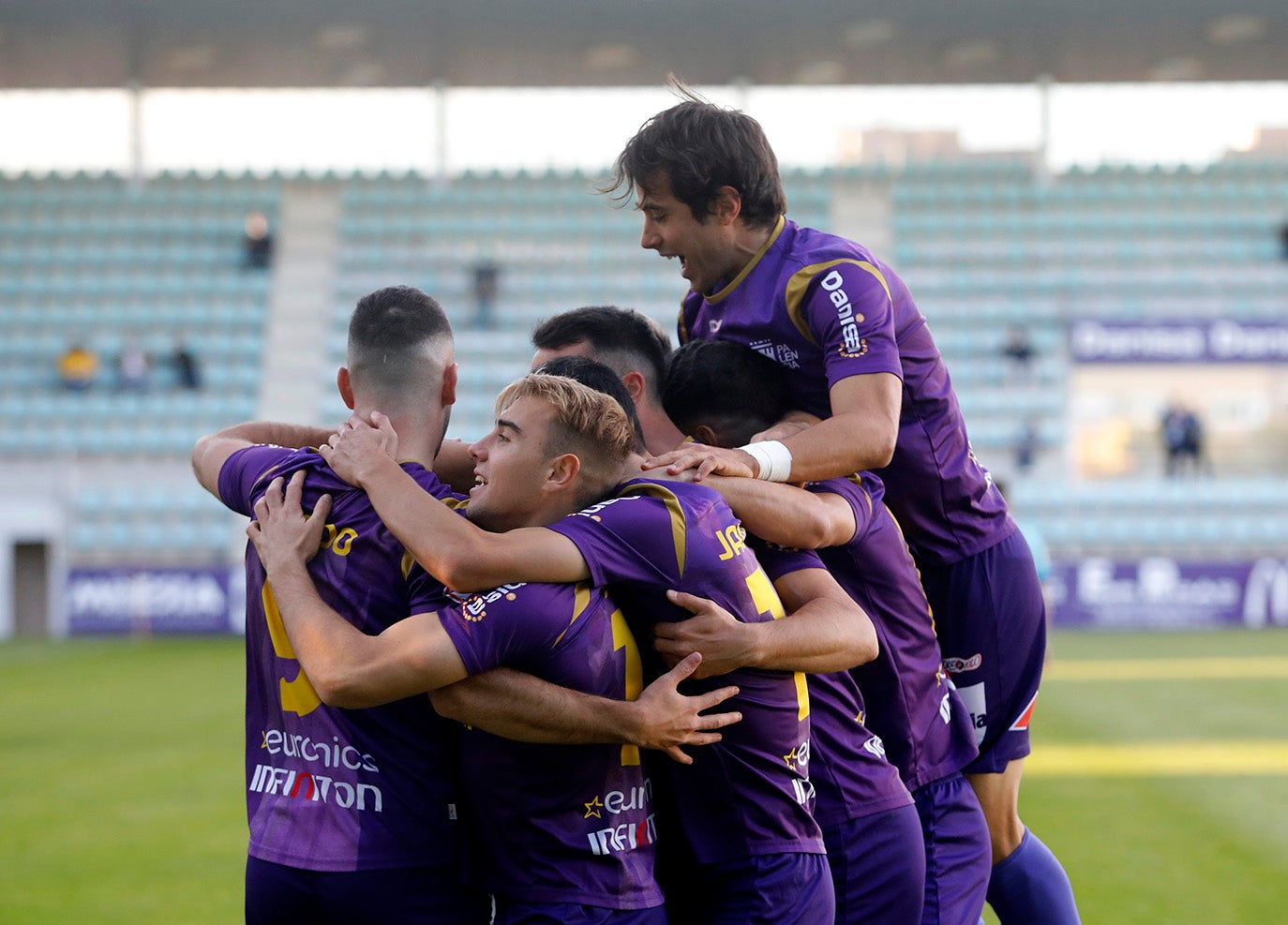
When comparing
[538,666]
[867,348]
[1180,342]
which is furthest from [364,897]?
[1180,342]

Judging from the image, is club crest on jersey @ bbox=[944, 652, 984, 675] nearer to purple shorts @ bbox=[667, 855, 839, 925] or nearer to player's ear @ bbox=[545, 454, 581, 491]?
purple shorts @ bbox=[667, 855, 839, 925]

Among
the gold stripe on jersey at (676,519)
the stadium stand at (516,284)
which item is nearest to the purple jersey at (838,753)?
the gold stripe on jersey at (676,519)

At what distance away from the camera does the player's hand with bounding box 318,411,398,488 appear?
2582mm

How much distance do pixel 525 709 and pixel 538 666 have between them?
8cm

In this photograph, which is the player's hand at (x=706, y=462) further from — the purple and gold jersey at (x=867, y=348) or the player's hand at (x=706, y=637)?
the purple and gold jersey at (x=867, y=348)

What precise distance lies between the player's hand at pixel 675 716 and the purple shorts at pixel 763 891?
0.87 ft

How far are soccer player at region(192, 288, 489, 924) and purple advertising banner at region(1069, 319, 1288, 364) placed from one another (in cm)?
1996

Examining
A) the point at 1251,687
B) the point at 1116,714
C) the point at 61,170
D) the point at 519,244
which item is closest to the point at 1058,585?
the point at 1251,687

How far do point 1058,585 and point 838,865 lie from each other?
16.4 m

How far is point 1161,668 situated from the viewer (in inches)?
532

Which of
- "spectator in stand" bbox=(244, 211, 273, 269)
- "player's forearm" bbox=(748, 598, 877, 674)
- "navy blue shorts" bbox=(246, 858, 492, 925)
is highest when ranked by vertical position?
"spectator in stand" bbox=(244, 211, 273, 269)

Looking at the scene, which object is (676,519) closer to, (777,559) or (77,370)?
(777,559)

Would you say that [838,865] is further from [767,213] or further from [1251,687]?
[1251,687]

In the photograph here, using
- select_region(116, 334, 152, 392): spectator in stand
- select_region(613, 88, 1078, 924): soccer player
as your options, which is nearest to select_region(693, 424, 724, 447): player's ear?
select_region(613, 88, 1078, 924): soccer player
